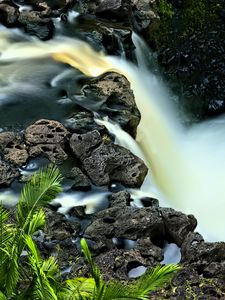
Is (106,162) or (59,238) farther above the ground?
(106,162)

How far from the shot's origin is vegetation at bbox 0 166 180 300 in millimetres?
4352

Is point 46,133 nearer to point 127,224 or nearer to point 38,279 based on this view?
point 127,224

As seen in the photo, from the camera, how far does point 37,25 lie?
11.3m

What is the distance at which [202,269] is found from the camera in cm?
627

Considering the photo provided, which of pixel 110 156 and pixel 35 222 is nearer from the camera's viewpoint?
pixel 35 222

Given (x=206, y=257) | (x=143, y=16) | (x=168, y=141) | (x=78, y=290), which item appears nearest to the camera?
(x=78, y=290)

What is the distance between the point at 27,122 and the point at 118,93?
1.42 metres

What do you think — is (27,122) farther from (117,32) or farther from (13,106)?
(117,32)

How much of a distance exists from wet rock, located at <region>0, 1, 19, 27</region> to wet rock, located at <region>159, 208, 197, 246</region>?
564cm

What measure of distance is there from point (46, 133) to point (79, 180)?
0.89 m

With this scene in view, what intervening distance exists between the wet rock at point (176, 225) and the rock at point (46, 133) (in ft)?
6.32

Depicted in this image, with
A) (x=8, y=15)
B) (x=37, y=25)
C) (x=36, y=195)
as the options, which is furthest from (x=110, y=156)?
(x=8, y=15)

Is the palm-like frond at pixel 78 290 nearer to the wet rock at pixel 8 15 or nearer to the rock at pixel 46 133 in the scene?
the rock at pixel 46 133

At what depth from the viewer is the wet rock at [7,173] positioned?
768 centimetres
